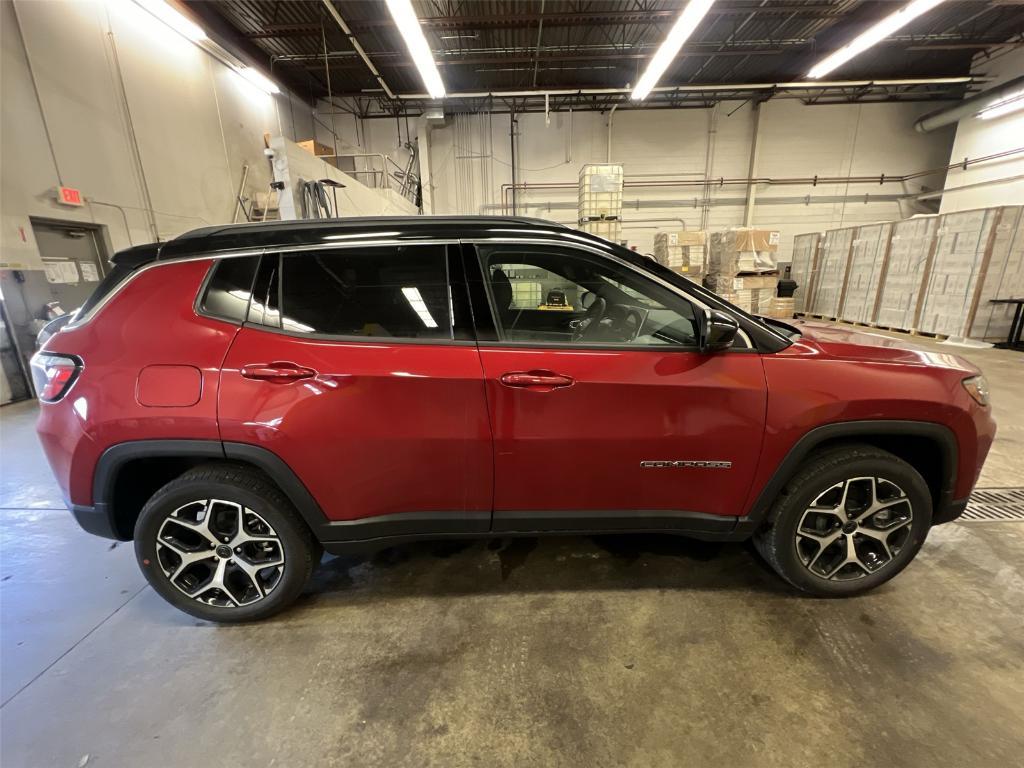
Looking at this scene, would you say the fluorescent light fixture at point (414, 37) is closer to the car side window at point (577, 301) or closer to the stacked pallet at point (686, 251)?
the car side window at point (577, 301)

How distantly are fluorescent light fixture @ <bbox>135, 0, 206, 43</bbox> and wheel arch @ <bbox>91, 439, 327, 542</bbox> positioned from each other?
360 inches

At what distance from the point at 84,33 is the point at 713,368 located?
9.34 meters

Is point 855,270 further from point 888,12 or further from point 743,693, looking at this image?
point 743,693

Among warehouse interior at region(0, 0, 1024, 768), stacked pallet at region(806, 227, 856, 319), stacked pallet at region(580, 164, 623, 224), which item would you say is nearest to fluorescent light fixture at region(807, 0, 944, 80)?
warehouse interior at region(0, 0, 1024, 768)

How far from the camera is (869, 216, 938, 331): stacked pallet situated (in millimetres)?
8070

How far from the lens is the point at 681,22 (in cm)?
630

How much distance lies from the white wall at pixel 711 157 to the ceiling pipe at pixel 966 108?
0.53 m

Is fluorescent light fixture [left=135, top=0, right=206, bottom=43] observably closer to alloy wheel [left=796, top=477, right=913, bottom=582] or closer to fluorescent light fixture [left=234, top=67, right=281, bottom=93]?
fluorescent light fixture [left=234, top=67, right=281, bottom=93]

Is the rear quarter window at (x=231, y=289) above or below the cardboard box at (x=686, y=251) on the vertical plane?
below

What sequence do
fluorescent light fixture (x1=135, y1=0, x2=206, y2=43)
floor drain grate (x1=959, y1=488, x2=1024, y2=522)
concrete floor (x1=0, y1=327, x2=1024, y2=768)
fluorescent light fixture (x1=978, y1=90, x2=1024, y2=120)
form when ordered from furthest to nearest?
fluorescent light fixture (x1=978, y1=90, x2=1024, y2=120) → fluorescent light fixture (x1=135, y1=0, x2=206, y2=43) → floor drain grate (x1=959, y1=488, x2=1024, y2=522) → concrete floor (x1=0, y1=327, x2=1024, y2=768)

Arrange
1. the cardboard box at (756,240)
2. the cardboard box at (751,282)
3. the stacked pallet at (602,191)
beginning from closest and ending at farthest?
the stacked pallet at (602,191) → the cardboard box at (756,240) → the cardboard box at (751,282)

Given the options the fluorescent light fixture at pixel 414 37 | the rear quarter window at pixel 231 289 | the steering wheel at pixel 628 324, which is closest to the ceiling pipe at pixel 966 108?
the fluorescent light fixture at pixel 414 37

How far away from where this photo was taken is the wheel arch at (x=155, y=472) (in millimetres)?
1660

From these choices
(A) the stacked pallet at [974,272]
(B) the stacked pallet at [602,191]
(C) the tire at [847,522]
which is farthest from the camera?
(B) the stacked pallet at [602,191]
